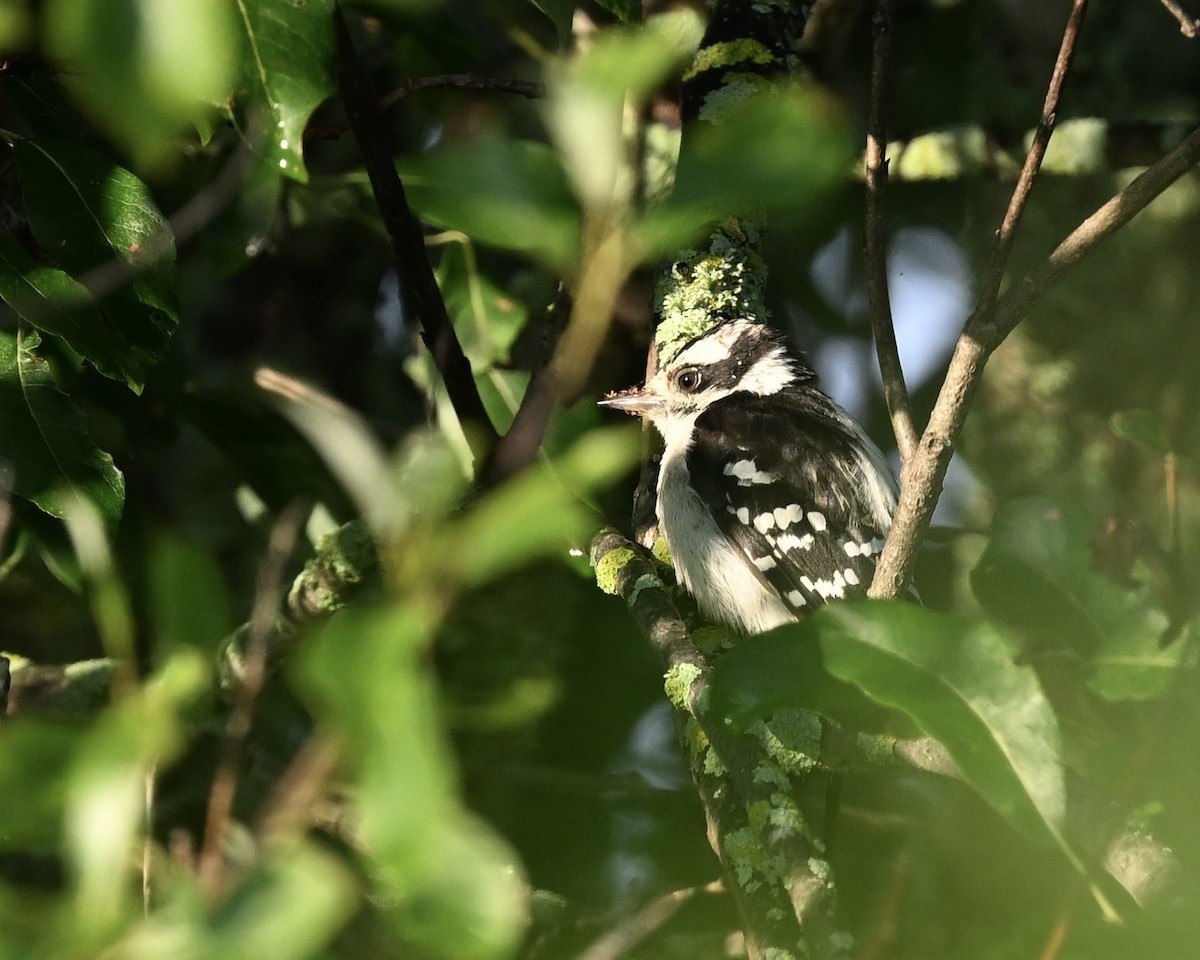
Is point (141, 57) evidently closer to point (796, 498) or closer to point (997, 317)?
point (997, 317)

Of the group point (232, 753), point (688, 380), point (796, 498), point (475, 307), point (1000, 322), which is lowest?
point (232, 753)

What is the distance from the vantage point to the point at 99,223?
2.28 metres

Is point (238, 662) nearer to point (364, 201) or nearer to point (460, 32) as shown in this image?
point (364, 201)

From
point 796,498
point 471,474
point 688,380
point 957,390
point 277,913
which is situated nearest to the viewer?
point 277,913

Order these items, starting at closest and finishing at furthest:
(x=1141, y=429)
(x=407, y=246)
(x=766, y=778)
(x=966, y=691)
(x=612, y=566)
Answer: (x=966, y=691), (x=766, y=778), (x=1141, y=429), (x=407, y=246), (x=612, y=566)

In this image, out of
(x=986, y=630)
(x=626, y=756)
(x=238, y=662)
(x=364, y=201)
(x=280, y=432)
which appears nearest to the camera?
(x=986, y=630)

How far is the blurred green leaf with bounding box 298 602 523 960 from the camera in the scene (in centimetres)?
80

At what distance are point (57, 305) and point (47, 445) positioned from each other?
0.29 m

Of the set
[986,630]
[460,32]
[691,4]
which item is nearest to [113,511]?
[986,630]

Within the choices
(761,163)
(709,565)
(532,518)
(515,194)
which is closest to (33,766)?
(532,518)

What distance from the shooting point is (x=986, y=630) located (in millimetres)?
1389

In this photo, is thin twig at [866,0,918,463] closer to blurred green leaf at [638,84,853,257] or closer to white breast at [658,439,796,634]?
white breast at [658,439,796,634]

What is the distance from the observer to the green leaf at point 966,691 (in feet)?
4.46

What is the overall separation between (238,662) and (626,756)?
5.95 feet
